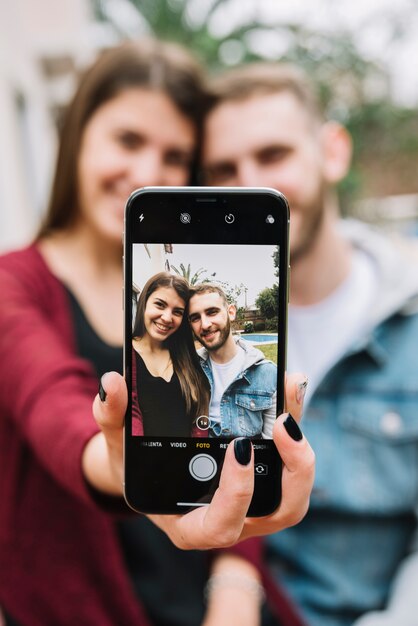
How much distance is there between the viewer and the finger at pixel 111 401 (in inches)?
28.4

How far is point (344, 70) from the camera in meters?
10.8

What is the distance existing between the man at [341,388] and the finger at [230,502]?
723 mm

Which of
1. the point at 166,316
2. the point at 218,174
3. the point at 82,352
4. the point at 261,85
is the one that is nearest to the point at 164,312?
the point at 166,316

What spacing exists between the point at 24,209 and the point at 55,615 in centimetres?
416

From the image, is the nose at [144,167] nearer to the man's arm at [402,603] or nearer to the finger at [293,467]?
the finger at [293,467]

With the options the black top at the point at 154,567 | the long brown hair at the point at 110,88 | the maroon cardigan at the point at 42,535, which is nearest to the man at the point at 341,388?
the long brown hair at the point at 110,88

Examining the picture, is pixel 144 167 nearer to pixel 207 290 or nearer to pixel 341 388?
pixel 341 388

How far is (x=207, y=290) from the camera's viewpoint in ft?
2.52

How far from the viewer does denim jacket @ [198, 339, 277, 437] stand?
30.5 inches

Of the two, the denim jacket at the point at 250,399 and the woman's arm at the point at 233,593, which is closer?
the denim jacket at the point at 250,399

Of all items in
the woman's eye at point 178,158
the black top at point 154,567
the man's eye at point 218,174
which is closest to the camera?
the black top at point 154,567

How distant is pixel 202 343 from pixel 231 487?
0.18 metres

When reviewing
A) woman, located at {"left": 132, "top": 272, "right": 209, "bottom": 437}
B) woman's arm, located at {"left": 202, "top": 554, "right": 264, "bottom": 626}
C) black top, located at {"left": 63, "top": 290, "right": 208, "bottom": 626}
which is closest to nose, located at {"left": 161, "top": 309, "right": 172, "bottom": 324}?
woman, located at {"left": 132, "top": 272, "right": 209, "bottom": 437}

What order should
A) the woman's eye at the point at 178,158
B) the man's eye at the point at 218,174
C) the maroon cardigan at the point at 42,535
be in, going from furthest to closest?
the man's eye at the point at 218,174, the woman's eye at the point at 178,158, the maroon cardigan at the point at 42,535
